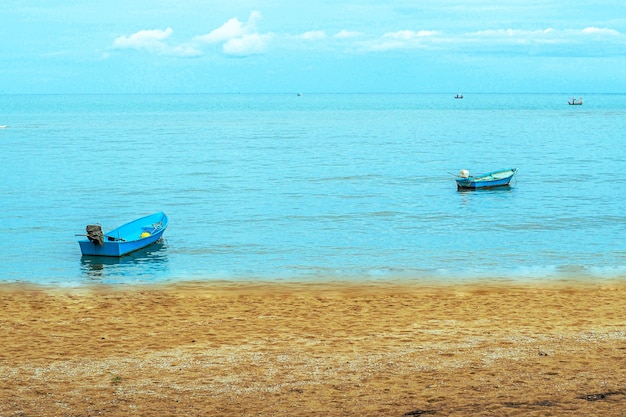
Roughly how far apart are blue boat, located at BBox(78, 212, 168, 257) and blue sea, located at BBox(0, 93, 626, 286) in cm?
49

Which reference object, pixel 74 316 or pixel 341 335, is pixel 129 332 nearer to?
pixel 74 316

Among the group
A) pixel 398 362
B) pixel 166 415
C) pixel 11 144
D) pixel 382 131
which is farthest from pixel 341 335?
pixel 382 131

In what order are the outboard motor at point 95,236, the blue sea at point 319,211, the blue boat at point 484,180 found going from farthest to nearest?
the blue boat at point 484,180 < the outboard motor at point 95,236 < the blue sea at point 319,211

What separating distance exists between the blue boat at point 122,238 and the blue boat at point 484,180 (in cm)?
1945

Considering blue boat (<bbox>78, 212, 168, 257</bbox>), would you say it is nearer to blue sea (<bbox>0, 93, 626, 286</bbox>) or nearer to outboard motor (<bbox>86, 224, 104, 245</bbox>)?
outboard motor (<bbox>86, 224, 104, 245</bbox>)

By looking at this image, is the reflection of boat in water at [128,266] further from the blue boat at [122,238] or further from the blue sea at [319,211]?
the blue boat at [122,238]

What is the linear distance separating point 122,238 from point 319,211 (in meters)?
11.7

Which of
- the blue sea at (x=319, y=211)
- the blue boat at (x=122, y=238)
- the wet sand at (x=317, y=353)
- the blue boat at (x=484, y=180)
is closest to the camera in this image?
the wet sand at (x=317, y=353)

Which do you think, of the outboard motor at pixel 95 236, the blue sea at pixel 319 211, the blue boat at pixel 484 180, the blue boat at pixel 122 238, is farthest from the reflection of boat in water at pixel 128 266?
the blue boat at pixel 484 180

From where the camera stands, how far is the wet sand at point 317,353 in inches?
442

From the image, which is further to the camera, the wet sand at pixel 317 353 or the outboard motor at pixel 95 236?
the outboard motor at pixel 95 236

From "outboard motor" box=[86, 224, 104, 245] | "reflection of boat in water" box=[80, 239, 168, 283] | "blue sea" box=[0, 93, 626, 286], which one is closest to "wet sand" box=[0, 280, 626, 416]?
"reflection of boat in water" box=[80, 239, 168, 283]

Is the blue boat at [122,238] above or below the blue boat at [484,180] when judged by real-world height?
above

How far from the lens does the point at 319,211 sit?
3788 centimetres
